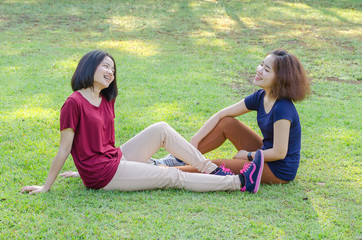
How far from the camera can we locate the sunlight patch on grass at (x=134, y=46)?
8500 mm

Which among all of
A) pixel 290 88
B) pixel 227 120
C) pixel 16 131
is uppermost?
pixel 290 88

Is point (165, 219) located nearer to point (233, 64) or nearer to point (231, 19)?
point (233, 64)

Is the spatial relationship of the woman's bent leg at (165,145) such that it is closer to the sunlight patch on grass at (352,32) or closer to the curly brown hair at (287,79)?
the curly brown hair at (287,79)

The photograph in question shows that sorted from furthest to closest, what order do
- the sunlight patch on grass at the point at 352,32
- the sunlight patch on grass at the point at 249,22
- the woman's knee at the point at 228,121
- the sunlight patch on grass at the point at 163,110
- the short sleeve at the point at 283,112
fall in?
the sunlight patch on grass at the point at 249,22, the sunlight patch on grass at the point at 352,32, the sunlight patch on grass at the point at 163,110, the woman's knee at the point at 228,121, the short sleeve at the point at 283,112

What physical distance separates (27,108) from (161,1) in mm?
8164

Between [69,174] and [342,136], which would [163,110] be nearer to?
[69,174]

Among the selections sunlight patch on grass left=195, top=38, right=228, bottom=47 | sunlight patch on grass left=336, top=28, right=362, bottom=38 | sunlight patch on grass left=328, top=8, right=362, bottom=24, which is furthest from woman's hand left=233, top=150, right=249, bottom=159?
sunlight patch on grass left=328, top=8, right=362, bottom=24

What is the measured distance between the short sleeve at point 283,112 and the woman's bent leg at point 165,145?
667 millimetres

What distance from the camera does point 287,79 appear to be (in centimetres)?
372

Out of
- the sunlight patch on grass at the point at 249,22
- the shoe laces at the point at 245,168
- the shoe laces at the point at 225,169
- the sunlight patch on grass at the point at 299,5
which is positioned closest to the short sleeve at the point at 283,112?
the shoe laces at the point at 245,168

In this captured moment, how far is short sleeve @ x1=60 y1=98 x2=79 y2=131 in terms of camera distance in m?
3.35

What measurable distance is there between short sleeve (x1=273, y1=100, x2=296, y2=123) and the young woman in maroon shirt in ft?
1.06

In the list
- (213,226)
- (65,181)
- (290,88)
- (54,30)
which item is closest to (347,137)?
(290,88)

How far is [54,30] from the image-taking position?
392 inches
